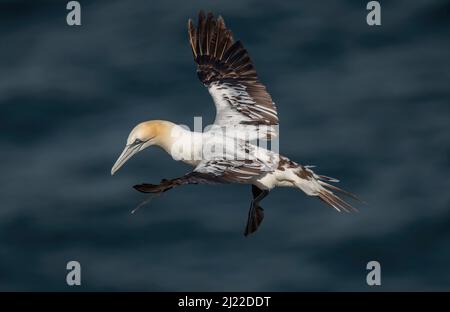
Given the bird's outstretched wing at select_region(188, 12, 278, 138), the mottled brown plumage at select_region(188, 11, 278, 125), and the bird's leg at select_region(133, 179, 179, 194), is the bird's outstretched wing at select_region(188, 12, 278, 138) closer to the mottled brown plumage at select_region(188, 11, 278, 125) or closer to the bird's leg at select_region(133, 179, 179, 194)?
the mottled brown plumage at select_region(188, 11, 278, 125)

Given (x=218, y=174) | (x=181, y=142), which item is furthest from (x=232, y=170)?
(x=181, y=142)

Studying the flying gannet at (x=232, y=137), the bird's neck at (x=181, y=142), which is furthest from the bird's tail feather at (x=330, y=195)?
the bird's neck at (x=181, y=142)

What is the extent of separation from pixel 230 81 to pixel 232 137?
4.24ft

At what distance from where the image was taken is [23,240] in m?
24.1

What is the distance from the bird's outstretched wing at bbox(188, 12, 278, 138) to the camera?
19.3m

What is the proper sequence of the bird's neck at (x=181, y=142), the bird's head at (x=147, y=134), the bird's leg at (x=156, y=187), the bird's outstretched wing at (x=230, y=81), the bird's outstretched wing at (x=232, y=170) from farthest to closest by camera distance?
the bird's outstretched wing at (x=230, y=81), the bird's head at (x=147, y=134), the bird's neck at (x=181, y=142), the bird's outstretched wing at (x=232, y=170), the bird's leg at (x=156, y=187)

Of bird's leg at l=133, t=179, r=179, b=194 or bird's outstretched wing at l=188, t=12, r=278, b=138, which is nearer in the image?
bird's leg at l=133, t=179, r=179, b=194

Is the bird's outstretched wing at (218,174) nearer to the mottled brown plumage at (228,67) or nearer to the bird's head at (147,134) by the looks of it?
the bird's head at (147,134)

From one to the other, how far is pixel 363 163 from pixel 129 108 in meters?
4.15

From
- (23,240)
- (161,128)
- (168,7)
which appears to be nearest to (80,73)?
(168,7)

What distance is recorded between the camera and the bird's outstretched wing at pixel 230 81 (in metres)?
19.3

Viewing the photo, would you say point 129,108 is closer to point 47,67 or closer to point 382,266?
point 47,67

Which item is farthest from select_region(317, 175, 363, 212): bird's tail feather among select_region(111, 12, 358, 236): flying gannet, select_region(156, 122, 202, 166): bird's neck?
select_region(156, 122, 202, 166): bird's neck

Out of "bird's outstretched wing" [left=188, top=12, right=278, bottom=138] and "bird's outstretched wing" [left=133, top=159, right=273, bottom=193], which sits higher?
"bird's outstretched wing" [left=188, top=12, right=278, bottom=138]
